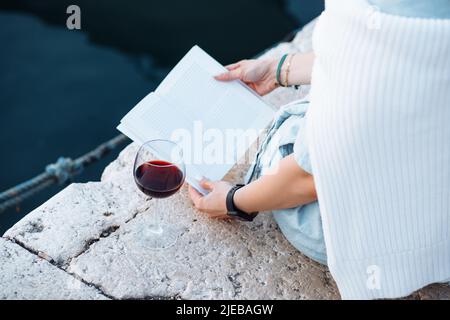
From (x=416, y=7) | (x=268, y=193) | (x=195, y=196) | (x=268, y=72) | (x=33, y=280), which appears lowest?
(x=33, y=280)

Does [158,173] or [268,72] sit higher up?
[268,72]

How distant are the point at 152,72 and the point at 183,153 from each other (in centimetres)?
258

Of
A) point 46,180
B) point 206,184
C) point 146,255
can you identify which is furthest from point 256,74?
point 46,180

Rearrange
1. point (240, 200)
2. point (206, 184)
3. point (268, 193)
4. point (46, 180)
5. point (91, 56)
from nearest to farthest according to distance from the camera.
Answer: point (268, 193) → point (240, 200) → point (206, 184) → point (46, 180) → point (91, 56)

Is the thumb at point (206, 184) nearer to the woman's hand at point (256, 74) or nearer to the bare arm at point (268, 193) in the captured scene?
the bare arm at point (268, 193)

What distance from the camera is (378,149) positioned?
1406 millimetres

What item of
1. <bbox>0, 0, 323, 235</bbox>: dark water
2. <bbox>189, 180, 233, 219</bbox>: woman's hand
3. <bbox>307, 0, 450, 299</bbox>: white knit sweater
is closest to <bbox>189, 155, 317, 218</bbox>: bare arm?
<bbox>189, 180, 233, 219</bbox>: woman's hand

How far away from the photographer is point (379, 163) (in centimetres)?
143

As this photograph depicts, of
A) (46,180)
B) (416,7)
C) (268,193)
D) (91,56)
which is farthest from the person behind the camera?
(91,56)

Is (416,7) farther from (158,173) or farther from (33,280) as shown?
(33,280)

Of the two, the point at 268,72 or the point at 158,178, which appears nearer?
the point at 158,178

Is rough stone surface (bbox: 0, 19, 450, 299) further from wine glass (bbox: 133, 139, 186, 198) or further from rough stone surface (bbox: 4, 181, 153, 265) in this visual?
wine glass (bbox: 133, 139, 186, 198)

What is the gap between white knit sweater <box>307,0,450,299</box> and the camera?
132 cm

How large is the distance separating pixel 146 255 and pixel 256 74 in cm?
72
